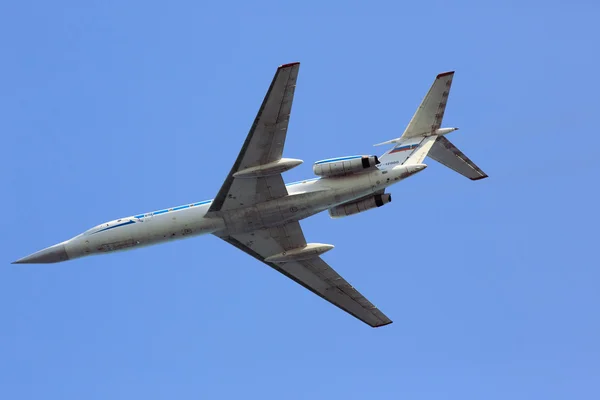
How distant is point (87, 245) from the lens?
53.3 meters

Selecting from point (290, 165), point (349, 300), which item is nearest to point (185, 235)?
point (290, 165)

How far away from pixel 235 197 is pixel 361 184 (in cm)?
711

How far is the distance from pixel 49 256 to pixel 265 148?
1469 centimetres

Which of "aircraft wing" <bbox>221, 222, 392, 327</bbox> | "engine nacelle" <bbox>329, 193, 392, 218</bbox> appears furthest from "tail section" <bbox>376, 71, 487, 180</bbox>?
"aircraft wing" <bbox>221, 222, 392, 327</bbox>

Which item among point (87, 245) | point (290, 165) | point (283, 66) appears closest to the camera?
point (283, 66)

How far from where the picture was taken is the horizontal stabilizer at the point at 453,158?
54.2 metres

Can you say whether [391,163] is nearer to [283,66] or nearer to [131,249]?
[283,66]

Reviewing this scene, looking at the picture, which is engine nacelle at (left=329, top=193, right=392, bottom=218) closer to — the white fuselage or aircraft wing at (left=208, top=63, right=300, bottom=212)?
the white fuselage

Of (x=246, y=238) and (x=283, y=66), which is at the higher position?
(x=283, y=66)

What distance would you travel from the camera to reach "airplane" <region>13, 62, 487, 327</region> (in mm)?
50500

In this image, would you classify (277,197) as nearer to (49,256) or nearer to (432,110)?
(432,110)

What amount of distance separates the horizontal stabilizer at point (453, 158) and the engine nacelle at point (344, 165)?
5.00 m

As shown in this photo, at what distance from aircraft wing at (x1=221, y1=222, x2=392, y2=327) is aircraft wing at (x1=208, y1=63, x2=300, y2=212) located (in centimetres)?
361

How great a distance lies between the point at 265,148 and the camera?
49.5m
